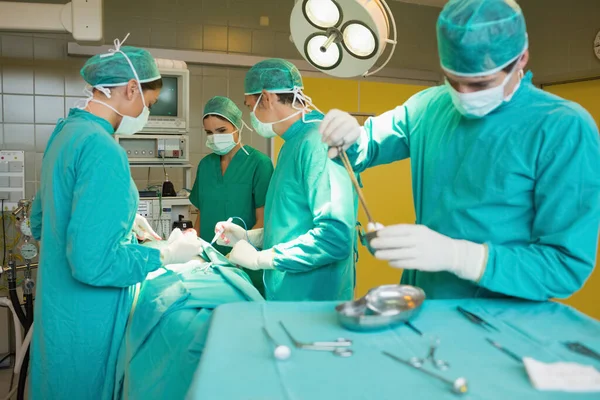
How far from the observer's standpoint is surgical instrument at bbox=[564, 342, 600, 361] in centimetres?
94

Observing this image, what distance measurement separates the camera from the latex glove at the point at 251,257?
76.3 inches

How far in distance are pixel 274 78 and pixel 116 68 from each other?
623mm

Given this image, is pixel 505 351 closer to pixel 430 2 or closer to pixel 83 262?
pixel 83 262

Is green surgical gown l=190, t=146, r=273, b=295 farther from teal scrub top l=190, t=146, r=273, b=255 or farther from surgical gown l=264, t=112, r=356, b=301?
surgical gown l=264, t=112, r=356, b=301

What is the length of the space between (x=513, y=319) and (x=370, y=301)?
0.99 ft

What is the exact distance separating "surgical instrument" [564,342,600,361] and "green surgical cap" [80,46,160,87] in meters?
1.51

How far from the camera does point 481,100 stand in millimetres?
1316

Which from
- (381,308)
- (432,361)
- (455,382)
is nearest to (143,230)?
(381,308)

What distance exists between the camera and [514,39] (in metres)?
1.23

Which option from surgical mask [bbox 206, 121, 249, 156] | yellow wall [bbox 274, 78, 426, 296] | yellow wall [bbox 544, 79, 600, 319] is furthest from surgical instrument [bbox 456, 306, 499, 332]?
yellow wall [bbox 274, 78, 426, 296]

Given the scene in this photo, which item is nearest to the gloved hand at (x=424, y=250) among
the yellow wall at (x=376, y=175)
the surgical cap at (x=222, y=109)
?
the surgical cap at (x=222, y=109)

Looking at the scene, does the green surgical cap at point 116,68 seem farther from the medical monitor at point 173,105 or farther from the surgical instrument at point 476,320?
the medical monitor at point 173,105

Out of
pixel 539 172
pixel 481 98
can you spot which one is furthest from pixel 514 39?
pixel 539 172

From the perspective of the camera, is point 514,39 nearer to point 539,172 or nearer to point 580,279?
point 539,172
